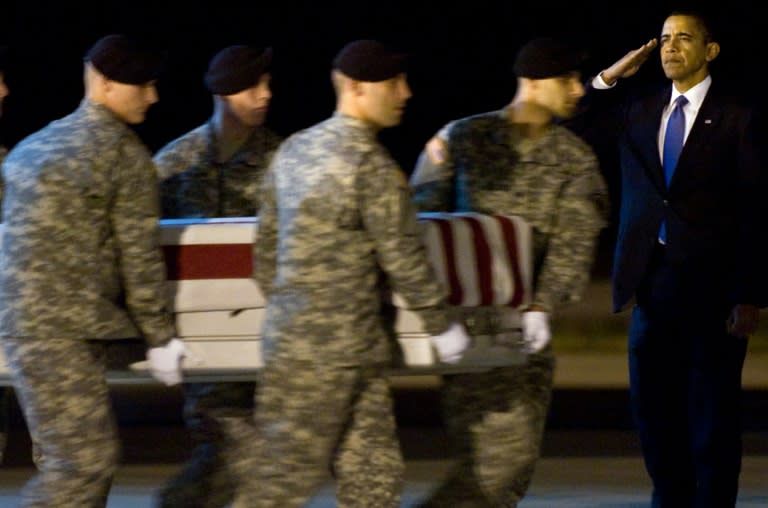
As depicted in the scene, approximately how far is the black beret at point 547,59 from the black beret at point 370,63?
2.15ft

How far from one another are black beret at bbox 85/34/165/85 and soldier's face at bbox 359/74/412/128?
659 millimetres

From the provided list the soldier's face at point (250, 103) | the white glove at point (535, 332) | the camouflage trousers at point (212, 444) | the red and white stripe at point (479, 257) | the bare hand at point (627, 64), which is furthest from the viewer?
the bare hand at point (627, 64)

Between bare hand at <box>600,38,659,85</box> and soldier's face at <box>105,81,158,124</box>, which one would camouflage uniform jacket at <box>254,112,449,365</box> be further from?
bare hand at <box>600,38,659,85</box>

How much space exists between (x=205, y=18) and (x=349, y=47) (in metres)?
16.1

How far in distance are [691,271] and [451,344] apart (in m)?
1.11

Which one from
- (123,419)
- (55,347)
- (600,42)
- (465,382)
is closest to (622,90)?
(465,382)

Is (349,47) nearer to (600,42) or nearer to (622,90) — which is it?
(622,90)

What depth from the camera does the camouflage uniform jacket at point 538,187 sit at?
626cm

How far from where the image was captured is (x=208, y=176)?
→ 6672 millimetres

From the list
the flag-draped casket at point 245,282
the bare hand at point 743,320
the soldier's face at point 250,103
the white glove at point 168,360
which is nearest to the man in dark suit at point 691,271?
the bare hand at point 743,320

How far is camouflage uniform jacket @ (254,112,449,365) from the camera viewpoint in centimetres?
564

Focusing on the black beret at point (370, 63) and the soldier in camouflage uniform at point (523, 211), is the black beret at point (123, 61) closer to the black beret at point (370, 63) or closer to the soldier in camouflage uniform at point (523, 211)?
the black beret at point (370, 63)

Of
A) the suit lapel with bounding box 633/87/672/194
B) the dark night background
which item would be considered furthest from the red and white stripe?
the dark night background

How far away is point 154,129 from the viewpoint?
867 inches
